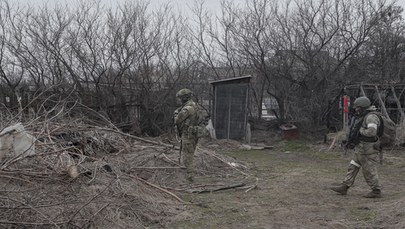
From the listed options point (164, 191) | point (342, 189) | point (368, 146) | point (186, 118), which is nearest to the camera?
point (164, 191)

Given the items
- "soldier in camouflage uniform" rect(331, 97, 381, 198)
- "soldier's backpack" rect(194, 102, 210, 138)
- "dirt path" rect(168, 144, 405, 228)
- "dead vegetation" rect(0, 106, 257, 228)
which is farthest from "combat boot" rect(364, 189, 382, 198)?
"soldier's backpack" rect(194, 102, 210, 138)

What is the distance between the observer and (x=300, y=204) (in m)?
6.75

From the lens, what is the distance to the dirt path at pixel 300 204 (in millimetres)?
5684

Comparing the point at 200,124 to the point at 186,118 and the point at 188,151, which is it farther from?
the point at 188,151

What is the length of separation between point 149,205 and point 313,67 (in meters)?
12.2

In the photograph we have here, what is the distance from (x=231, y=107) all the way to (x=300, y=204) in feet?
31.1

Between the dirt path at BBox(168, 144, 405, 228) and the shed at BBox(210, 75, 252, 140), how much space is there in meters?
5.60

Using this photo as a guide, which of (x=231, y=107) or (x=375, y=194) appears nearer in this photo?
(x=375, y=194)

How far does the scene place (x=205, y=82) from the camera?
17.9m

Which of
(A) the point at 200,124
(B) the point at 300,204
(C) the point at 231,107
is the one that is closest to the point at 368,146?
(B) the point at 300,204

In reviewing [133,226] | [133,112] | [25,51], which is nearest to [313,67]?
[133,112]

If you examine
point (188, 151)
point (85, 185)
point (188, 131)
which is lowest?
point (85, 185)

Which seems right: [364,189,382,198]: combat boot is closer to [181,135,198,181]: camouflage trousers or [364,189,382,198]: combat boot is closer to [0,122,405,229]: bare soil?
[0,122,405,229]: bare soil

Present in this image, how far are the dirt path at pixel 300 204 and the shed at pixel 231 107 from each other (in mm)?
5605
